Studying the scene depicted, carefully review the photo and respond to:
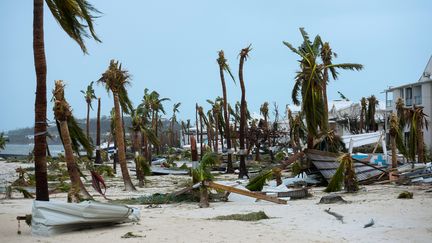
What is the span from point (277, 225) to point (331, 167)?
11705 millimetres

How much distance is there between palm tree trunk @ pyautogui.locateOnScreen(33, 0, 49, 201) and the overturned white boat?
4.69ft

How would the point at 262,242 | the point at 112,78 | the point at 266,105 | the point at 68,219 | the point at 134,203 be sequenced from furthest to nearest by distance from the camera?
the point at 266,105
the point at 112,78
the point at 134,203
the point at 68,219
the point at 262,242

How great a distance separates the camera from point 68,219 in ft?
37.6

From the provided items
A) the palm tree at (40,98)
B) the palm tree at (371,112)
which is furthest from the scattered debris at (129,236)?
the palm tree at (371,112)

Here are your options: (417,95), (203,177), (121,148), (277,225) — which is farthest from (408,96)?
(277,225)

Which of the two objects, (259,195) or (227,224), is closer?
(227,224)

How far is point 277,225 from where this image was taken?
1232 cm

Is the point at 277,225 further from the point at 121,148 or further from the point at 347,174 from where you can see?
the point at 121,148

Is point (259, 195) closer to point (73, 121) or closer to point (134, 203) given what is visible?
point (134, 203)

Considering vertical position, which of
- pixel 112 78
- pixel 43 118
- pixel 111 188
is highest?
pixel 112 78

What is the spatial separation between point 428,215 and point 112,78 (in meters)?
14.6

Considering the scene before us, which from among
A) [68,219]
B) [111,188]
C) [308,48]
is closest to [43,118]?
[68,219]

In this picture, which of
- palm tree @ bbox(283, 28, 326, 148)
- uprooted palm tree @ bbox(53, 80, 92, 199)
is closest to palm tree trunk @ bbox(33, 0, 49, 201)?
uprooted palm tree @ bbox(53, 80, 92, 199)

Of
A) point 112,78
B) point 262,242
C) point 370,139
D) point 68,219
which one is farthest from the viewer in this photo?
point 370,139
